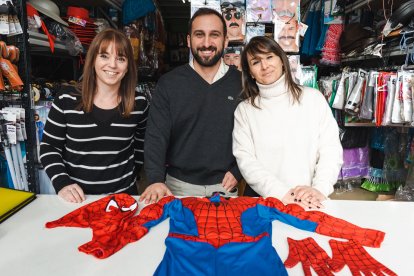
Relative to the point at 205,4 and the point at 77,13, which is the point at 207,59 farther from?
the point at 77,13

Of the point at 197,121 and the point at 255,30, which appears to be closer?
the point at 197,121

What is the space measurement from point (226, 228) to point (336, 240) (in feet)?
1.30

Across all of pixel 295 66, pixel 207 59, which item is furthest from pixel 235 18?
pixel 207 59

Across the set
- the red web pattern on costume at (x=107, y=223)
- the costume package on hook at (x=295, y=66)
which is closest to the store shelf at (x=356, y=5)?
the costume package on hook at (x=295, y=66)

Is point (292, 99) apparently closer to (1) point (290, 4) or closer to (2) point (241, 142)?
(2) point (241, 142)

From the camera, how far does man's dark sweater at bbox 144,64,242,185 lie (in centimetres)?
195

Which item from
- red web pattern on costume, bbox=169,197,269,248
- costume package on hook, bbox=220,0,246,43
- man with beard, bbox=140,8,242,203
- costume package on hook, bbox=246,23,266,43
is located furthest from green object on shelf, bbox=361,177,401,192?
red web pattern on costume, bbox=169,197,269,248

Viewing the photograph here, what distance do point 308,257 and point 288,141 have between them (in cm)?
77

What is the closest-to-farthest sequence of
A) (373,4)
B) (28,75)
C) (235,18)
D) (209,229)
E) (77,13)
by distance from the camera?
(209,229), (28,75), (77,13), (235,18), (373,4)

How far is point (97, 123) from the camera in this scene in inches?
69.7

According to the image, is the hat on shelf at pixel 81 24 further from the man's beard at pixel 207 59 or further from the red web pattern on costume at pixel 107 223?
Result: the red web pattern on costume at pixel 107 223

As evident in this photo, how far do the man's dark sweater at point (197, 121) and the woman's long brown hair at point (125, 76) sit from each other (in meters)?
0.16

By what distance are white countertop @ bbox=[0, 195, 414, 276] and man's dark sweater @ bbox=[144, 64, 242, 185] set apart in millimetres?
567

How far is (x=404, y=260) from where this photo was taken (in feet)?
3.49
